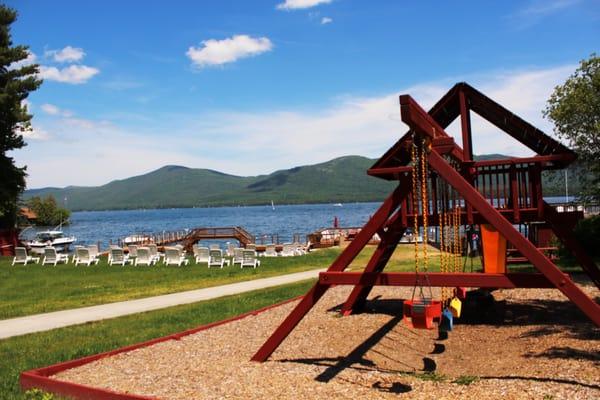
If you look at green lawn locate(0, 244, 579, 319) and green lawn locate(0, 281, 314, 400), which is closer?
green lawn locate(0, 281, 314, 400)

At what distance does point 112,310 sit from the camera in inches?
534

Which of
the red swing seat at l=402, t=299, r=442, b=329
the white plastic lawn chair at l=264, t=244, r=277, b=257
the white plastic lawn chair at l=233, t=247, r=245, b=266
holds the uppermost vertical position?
the red swing seat at l=402, t=299, r=442, b=329

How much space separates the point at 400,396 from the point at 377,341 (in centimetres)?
318

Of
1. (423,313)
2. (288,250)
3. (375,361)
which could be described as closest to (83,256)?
(288,250)

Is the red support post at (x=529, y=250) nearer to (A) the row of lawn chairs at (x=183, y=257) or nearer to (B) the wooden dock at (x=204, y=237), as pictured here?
(A) the row of lawn chairs at (x=183, y=257)

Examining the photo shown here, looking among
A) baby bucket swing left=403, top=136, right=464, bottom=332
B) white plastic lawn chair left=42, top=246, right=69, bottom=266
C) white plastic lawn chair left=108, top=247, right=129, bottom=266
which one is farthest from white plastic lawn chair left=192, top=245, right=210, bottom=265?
baby bucket swing left=403, top=136, right=464, bottom=332

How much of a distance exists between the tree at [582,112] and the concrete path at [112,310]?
9.76 meters

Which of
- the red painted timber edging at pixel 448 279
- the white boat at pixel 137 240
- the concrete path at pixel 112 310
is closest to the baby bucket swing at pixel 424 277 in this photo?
the red painted timber edging at pixel 448 279

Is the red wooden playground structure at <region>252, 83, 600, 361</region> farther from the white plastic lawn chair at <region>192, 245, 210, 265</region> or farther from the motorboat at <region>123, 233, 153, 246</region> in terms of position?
the motorboat at <region>123, 233, 153, 246</region>

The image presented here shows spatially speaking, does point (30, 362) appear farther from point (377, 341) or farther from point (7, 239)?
point (7, 239)

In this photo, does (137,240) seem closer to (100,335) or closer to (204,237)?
(204,237)

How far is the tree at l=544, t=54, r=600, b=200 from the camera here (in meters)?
15.0

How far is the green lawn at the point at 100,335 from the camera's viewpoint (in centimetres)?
848

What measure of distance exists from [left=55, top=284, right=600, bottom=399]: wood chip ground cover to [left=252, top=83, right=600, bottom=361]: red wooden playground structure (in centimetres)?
73
